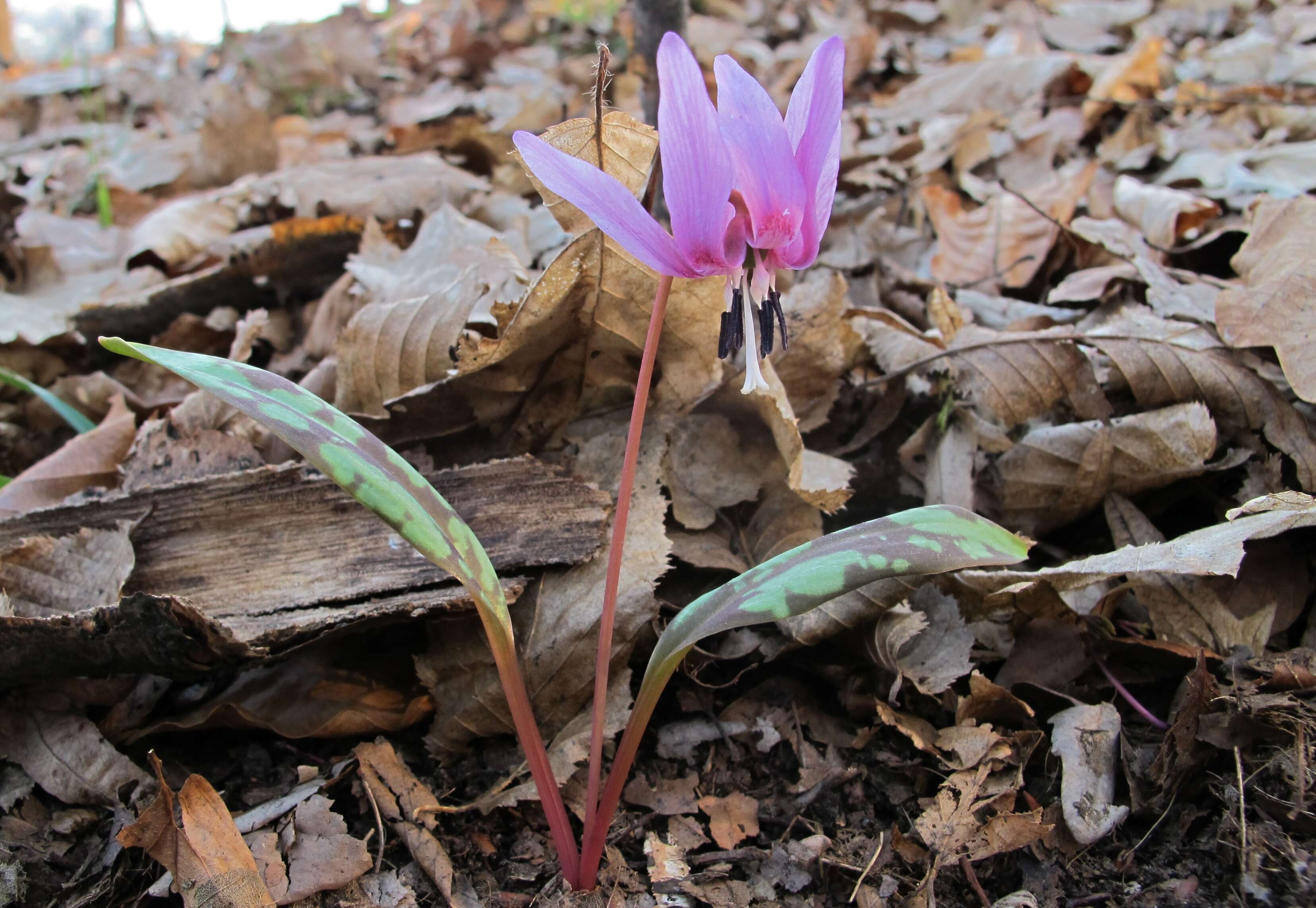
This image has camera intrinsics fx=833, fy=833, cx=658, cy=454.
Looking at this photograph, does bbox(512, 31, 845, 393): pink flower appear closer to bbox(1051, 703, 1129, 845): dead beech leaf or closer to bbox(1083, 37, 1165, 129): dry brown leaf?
bbox(1051, 703, 1129, 845): dead beech leaf

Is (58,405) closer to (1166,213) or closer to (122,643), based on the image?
(122,643)

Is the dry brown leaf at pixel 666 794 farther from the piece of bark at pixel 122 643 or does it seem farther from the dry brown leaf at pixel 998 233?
the dry brown leaf at pixel 998 233

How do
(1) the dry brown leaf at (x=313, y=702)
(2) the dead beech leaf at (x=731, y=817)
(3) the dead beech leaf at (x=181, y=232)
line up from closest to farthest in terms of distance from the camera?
1. (2) the dead beech leaf at (x=731, y=817)
2. (1) the dry brown leaf at (x=313, y=702)
3. (3) the dead beech leaf at (x=181, y=232)

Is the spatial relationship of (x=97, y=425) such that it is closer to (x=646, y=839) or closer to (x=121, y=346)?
(x=121, y=346)

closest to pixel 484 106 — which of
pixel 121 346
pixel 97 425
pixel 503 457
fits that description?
pixel 97 425

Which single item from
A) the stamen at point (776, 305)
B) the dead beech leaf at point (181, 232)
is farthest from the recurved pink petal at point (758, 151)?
the dead beech leaf at point (181, 232)
